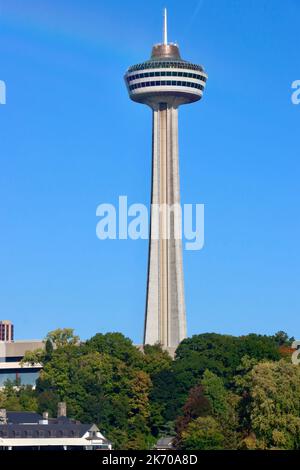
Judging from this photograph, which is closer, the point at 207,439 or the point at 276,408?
the point at 276,408

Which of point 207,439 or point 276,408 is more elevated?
point 276,408

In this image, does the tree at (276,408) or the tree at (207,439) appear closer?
the tree at (276,408)

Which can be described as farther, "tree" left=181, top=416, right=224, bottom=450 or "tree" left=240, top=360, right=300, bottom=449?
"tree" left=181, top=416, right=224, bottom=450
